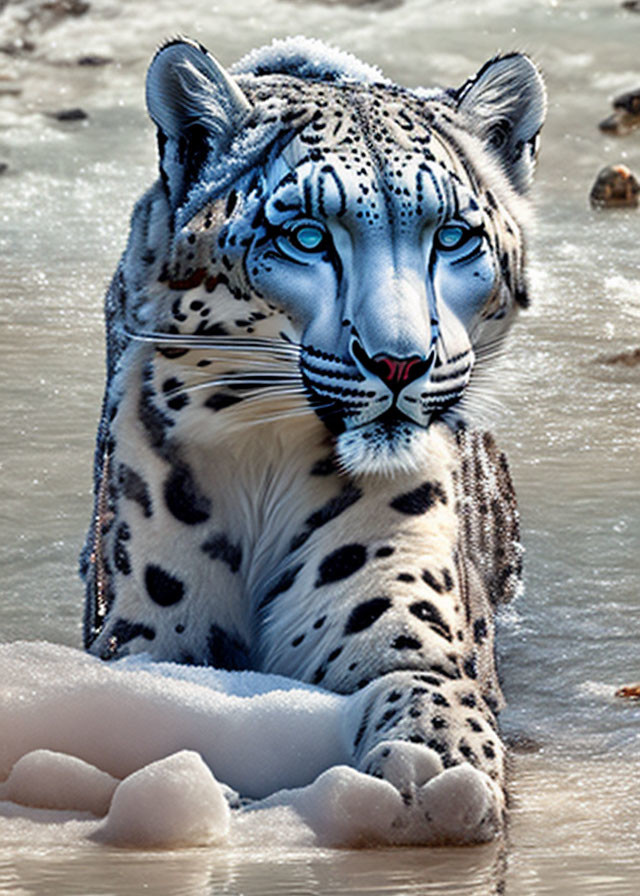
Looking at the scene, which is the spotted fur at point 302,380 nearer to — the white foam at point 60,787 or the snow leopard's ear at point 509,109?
the snow leopard's ear at point 509,109

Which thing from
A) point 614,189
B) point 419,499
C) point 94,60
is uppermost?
point 94,60

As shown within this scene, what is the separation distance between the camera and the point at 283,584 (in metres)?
4.42

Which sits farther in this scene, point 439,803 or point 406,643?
point 406,643

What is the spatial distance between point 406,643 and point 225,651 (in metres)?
0.52

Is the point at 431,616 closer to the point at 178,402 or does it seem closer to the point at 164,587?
the point at 164,587

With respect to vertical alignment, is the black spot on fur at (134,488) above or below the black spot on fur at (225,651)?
above

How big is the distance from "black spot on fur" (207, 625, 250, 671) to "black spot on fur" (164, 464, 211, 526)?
255 mm

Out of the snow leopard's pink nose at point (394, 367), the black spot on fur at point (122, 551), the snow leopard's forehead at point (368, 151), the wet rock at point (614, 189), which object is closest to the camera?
the snow leopard's pink nose at point (394, 367)

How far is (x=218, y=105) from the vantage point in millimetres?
4551

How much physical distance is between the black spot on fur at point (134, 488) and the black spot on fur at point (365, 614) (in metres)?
0.57

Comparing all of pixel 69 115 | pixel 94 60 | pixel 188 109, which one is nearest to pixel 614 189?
pixel 69 115

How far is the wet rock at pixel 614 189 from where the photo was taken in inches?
435

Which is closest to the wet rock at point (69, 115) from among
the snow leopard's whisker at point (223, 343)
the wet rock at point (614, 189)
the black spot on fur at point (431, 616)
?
the wet rock at point (614, 189)

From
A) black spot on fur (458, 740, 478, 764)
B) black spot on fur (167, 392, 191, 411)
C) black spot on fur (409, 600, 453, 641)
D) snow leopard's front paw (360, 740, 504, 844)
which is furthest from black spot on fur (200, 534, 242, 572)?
snow leopard's front paw (360, 740, 504, 844)
